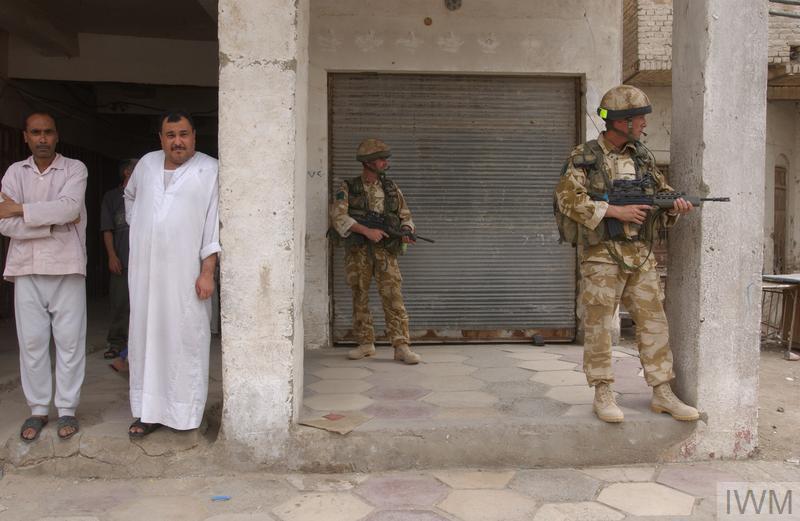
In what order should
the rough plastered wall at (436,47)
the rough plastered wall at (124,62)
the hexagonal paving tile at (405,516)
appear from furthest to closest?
the rough plastered wall at (124,62) < the rough plastered wall at (436,47) < the hexagonal paving tile at (405,516)

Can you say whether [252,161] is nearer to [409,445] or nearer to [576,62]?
[409,445]

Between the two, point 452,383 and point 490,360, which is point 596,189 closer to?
point 452,383

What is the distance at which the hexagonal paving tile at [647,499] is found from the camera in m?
3.14

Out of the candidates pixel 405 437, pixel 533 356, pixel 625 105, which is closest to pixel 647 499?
pixel 405 437

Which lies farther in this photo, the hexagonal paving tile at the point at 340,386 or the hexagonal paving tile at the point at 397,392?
the hexagonal paving tile at the point at 340,386

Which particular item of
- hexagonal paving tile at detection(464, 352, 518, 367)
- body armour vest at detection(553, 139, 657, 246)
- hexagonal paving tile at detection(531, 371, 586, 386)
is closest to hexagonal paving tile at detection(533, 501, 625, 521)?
body armour vest at detection(553, 139, 657, 246)

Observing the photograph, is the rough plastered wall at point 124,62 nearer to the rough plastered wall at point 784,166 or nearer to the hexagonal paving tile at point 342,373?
the hexagonal paving tile at point 342,373

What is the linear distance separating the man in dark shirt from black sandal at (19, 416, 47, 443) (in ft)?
6.27

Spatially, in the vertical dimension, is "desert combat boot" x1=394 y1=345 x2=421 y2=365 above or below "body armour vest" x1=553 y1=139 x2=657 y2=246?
below

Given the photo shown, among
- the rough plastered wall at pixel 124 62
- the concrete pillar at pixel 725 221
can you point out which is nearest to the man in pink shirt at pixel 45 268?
the concrete pillar at pixel 725 221

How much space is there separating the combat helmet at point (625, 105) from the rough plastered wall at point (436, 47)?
2710 mm

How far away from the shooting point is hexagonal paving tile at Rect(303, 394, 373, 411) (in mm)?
4121

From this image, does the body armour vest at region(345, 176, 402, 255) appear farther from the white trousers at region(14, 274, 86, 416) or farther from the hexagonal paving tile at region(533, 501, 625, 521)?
the hexagonal paving tile at region(533, 501, 625, 521)

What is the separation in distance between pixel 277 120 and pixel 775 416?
389cm
